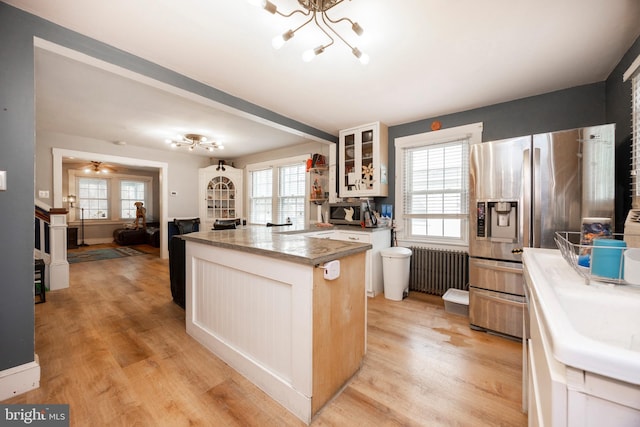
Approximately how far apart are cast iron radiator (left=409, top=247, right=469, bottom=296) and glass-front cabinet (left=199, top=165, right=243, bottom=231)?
451 centimetres

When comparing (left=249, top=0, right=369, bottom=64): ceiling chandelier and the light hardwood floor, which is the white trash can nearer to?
the light hardwood floor

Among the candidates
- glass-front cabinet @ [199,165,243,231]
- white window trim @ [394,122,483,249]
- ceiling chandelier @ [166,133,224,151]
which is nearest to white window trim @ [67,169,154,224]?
glass-front cabinet @ [199,165,243,231]

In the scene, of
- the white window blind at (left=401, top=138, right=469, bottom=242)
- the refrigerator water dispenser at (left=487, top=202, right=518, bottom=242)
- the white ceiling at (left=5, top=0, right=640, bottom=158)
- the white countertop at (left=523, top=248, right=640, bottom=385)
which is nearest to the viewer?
the white countertop at (left=523, top=248, right=640, bottom=385)

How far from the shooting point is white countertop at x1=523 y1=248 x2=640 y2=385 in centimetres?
43

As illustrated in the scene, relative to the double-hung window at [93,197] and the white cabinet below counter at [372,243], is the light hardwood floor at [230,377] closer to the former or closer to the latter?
the white cabinet below counter at [372,243]

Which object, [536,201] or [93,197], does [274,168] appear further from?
[93,197]

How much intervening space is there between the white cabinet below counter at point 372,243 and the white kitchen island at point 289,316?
4.99ft

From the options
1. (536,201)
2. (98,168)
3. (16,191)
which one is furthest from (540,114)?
(98,168)

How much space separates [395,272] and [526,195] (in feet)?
5.33

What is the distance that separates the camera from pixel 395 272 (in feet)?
10.7

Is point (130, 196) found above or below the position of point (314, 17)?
below

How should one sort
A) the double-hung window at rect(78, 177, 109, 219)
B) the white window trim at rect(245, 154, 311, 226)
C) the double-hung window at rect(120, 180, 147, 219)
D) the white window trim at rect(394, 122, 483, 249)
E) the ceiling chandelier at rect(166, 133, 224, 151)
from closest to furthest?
the white window trim at rect(394, 122, 483, 249) → the ceiling chandelier at rect(166, 133, 224, 151) → the white window trim at rect(245, 154, 311, 226) → the double-hung window at rect(78, 177, 109, 219) → the double-hung window at rect(120, 180, 147, 219)

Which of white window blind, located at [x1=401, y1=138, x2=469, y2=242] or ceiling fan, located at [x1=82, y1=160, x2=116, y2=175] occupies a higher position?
ceiling fan, located at [x1=82, y1=160, x2=116, y2=175]

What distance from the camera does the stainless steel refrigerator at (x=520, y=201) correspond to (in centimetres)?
197
